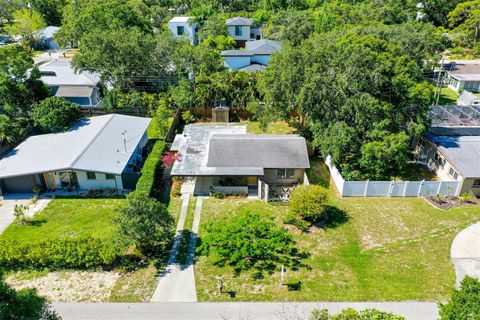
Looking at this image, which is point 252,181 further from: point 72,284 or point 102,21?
point 102,21

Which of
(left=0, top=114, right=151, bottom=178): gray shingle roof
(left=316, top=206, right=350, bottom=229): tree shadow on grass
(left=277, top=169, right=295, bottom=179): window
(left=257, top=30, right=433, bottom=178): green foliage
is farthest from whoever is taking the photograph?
(left=277, top=169, right=295, bottom=179): window

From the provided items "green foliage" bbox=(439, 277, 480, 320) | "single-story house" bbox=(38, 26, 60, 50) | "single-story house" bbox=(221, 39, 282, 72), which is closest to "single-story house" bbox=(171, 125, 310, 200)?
"green foliage" bbox=(439, 277, 480, 320)

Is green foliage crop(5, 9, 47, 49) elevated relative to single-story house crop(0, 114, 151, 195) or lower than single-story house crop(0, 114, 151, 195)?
elevated

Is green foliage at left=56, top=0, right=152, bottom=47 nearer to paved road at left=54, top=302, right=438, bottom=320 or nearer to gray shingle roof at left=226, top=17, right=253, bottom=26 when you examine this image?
gray shingle roof at left=226, top=17, right=253, bottom=26

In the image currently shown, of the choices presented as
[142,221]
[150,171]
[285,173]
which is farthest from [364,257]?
[150,171]

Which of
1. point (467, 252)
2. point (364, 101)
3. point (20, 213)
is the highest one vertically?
point (364, 101)
